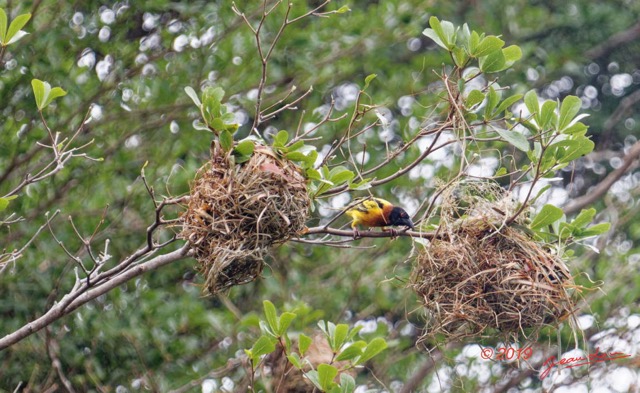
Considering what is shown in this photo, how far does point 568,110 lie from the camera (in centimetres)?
294

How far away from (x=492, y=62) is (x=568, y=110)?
0.30 m

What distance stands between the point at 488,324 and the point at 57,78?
3.18 m

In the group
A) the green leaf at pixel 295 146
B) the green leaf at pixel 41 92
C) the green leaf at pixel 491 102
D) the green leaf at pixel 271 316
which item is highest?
the green leaf at pixel 491 102

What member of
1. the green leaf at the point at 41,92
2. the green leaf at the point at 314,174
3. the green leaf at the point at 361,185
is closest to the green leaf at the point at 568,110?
the green leaf at the point at 361,185

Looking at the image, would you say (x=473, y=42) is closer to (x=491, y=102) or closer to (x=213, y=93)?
(x=491, y=102)

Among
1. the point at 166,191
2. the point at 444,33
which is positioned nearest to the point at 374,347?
the point at 444,33

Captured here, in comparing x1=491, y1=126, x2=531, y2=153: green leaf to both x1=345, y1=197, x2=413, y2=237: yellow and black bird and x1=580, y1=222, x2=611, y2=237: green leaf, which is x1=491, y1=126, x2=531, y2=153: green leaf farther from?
x1=345, y1=197, x2=413, y2=237: yellow and black bird

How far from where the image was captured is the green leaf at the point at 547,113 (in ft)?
9.60

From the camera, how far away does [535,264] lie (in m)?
3.02

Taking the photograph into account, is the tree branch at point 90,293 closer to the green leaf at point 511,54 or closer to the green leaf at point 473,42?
the green leaf at point 473,42

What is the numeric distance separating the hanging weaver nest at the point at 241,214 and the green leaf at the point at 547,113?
2.76ft

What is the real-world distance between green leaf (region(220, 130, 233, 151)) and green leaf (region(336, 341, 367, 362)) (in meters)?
0.81

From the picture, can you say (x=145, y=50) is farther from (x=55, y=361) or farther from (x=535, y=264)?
(x=535, y=264)
